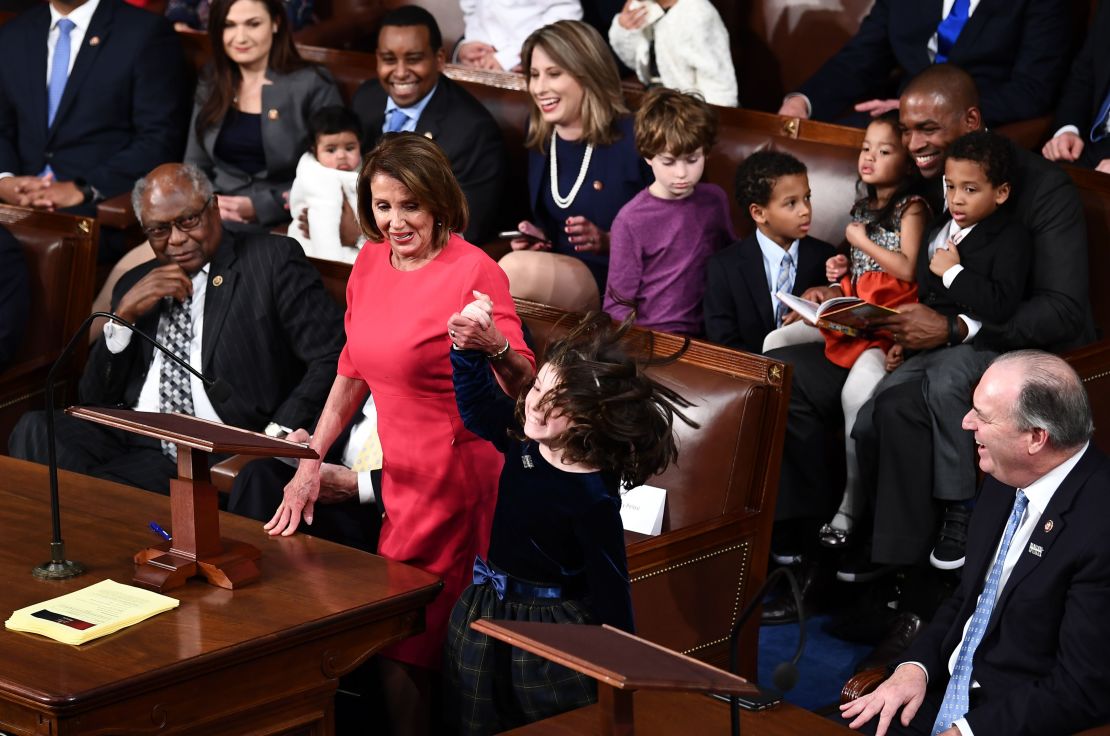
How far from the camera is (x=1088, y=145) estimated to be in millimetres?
4379

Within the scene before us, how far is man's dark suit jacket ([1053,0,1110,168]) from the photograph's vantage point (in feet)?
14.3

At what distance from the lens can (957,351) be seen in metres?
3.71

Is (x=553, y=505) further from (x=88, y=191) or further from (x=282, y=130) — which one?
(x=88, y=191)

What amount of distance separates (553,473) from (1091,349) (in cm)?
168

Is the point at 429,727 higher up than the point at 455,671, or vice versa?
the point at 455,671

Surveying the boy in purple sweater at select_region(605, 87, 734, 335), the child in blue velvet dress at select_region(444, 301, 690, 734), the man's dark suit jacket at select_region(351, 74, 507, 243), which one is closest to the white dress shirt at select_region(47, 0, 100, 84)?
the man's dark suit jacket at select_region(351, 74, 507, 243)

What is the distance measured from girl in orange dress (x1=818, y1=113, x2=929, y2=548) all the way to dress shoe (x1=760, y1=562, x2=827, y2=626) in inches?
6.1

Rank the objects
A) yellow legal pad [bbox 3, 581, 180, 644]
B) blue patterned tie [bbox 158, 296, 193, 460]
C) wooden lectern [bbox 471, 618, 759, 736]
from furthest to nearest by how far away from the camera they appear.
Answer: blue patterned tie [bbox 158, 296, 193, 460]
yellow legal pad [bbox 3, 581, 180, 644]
wooden lectern [bbox 471, 618, 759, 736]

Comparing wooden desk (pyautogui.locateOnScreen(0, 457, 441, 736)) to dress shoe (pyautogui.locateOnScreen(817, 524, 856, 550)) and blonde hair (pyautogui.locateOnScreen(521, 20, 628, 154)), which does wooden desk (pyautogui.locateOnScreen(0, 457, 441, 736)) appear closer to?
dress shoe (pyautogui.locateOnScreen(817, 524, 856, 550))

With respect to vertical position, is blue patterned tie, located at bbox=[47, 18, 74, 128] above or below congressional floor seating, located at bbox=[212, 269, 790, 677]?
above

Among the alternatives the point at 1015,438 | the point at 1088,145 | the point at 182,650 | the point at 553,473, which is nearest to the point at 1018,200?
the point at 1088,145

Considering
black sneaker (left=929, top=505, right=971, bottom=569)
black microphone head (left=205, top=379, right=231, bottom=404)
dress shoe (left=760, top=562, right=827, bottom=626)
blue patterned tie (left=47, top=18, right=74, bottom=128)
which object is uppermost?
blue patterned tie (left=47, top=18, right=74, bottom=128)

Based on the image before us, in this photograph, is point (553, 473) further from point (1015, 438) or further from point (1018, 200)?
point (1018, 200)

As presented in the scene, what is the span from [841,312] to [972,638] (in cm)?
121
